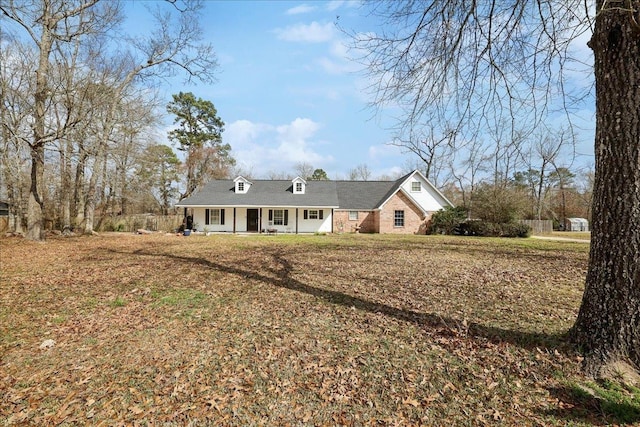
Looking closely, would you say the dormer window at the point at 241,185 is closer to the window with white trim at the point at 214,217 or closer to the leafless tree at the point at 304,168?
the window with white trim at the point at 214,217

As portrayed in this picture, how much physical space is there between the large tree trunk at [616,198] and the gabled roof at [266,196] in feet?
70.3

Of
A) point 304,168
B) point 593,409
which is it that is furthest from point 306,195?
point 304,168

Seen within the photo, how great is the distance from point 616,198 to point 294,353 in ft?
12.3

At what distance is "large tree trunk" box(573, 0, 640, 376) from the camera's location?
9.91 feet

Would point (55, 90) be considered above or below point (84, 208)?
above

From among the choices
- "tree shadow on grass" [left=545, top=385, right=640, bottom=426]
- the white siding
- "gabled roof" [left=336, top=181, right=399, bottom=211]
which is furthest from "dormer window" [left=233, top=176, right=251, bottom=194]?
"tree shadow on grass" [left=545, top=385, right=640, bottom=426]

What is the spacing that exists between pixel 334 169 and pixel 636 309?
4855 centimetres

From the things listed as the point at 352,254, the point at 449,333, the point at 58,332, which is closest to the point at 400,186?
the point at 352,254

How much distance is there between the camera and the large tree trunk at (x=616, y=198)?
9.91 feet

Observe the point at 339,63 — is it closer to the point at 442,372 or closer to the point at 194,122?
the point at 442,372

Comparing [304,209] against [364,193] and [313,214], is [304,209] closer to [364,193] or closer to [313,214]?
[313,214]

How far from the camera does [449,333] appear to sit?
4258 millimetres

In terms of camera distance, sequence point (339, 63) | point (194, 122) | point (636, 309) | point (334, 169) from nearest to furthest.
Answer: point (636, 309), point (339, 63), point (194, 122), point (334, 169)

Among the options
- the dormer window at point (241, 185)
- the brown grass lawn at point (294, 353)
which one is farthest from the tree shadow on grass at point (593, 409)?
the dormer window at point (241, 185)
